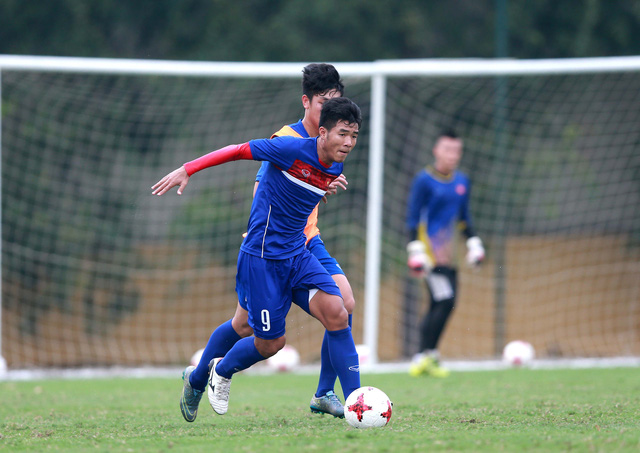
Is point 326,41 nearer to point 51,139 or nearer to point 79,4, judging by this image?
point 79,4

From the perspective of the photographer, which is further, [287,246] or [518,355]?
[518,355]

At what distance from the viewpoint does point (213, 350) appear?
16.8ft

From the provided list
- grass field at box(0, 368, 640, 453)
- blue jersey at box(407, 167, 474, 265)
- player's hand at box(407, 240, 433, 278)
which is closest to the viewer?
grass field at box(0, 368, 640, 453)

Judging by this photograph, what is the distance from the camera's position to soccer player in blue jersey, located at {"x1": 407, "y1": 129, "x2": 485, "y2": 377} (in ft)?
27.3

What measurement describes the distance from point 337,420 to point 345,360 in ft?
1.50

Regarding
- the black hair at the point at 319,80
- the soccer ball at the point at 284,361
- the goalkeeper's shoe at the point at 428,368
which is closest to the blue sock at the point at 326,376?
the black hair at the point at 319,80

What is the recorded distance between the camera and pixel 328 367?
5.17 metres

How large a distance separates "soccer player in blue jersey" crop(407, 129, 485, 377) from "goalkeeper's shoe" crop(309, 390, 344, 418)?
10.9ft

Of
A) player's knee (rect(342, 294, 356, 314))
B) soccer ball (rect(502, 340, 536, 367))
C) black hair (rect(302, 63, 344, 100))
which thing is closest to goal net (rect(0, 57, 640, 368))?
soccer ball (rect(502, 340, 536, 367))

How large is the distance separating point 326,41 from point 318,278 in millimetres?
11394

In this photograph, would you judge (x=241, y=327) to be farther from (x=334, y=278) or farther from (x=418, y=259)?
(x=418, y=259)

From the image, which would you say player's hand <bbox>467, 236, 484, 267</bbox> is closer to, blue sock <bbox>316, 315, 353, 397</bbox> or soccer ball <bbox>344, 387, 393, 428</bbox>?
blue sock <bbox>316, 315, 353, 397</bbox>

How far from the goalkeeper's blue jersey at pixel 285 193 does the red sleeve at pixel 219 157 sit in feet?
0.15

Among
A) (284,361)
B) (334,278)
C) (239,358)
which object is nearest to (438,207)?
(284,361)
